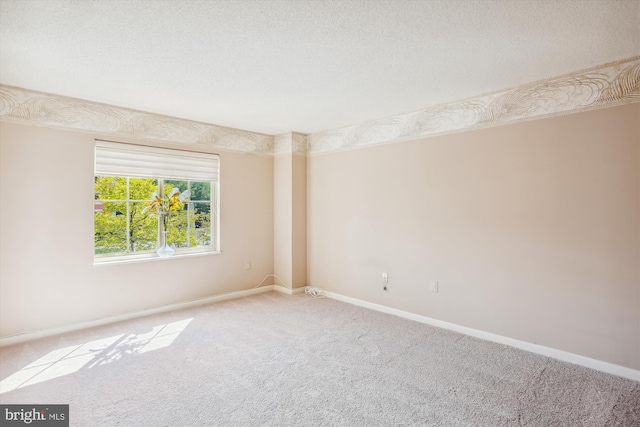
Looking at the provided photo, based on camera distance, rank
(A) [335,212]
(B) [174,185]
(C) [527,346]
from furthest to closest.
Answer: (A) [335,212] → (B) [174,185] → (C) [527,346]

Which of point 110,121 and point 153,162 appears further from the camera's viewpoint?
point 153,162

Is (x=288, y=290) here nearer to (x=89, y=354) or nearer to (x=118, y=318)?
(x=118, y=318)

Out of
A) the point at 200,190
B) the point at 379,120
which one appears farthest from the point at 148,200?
the point at 379,120

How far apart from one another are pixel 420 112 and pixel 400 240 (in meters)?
1.50

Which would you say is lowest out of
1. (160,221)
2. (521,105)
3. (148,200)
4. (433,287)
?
(433,287)

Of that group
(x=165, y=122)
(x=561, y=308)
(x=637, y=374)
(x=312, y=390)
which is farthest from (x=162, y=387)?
(x=637, y=374)

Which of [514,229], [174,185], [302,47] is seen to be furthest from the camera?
[174,185]

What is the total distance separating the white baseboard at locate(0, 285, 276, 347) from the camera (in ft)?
10.5

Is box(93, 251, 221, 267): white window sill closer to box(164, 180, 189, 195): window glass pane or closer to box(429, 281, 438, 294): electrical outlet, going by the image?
box(164, 180, 189, 195): window glass pane

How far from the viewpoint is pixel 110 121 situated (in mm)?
3691

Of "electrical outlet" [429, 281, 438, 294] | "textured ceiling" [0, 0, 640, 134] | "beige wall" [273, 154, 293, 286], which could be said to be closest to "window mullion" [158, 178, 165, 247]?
"textured ceiling" [0, 0, 640, 134]

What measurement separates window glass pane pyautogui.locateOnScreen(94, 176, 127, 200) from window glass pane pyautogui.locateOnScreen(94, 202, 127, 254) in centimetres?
8

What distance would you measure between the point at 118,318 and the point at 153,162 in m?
1.83

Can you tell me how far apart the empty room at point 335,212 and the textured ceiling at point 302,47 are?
21 millimetres
